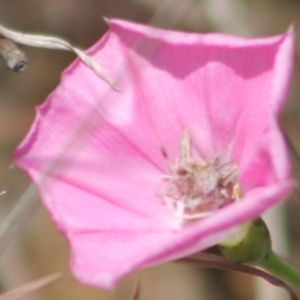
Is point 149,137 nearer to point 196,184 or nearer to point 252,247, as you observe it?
point 196,184

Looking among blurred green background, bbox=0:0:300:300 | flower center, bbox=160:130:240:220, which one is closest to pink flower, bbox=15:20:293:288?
flower center, bbox=160:130:240:220

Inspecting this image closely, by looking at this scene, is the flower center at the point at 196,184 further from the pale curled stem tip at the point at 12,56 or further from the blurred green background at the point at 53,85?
the blurred green background at the point at 53,85

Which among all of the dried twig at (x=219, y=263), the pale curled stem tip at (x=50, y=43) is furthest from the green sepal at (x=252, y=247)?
the pale curled stem tip at (x=50, y=43)

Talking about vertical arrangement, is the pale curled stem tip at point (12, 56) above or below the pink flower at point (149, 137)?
above

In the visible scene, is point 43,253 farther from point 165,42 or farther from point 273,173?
point 273,173

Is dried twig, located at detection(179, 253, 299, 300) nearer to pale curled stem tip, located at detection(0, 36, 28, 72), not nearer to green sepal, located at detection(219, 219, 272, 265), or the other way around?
green sepal, located at detection(219, 219, 272, 265)

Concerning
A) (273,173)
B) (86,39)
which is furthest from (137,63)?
(86,39)
